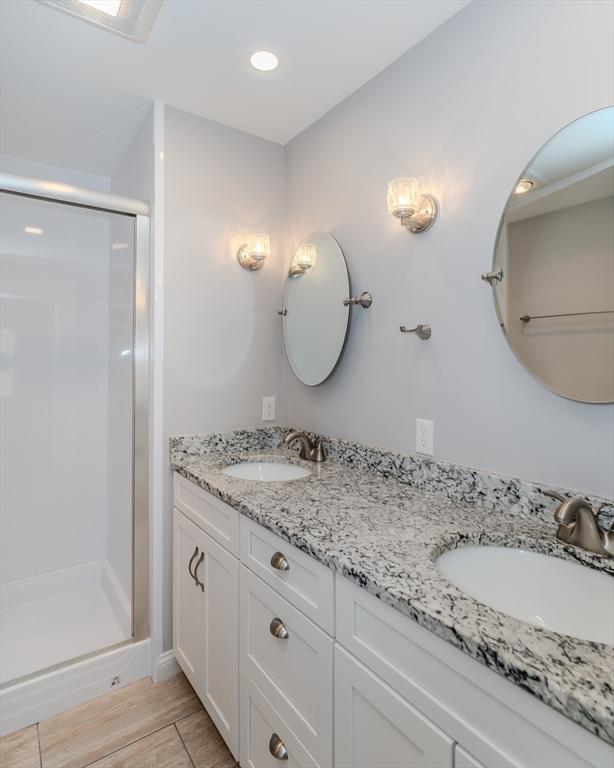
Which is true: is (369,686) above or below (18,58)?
below

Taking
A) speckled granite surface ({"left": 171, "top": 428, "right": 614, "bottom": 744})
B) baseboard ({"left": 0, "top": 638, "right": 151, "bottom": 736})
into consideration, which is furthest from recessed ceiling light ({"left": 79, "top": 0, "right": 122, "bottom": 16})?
baseboard ({"left": 0, "top": 638, "right": 151, "bottom": 736})

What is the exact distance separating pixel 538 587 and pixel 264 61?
187cm

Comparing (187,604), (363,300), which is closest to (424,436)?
(363,300)

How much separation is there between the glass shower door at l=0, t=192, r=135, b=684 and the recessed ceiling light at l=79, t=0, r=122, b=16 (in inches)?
37.8

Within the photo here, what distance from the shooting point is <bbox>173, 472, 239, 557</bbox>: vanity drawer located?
135cm

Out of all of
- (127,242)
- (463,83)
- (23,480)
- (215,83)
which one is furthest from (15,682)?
(463,83)

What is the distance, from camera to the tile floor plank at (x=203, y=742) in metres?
1.42

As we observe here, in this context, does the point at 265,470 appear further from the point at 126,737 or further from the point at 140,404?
the point at 126,737

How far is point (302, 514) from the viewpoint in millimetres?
1149

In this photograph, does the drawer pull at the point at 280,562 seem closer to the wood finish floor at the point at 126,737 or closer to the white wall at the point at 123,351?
Answer: the wood finish floor at the point at 126,737

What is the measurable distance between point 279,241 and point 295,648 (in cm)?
180

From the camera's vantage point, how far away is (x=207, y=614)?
4.94 feet

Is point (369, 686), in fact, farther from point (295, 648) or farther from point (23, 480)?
point (23, 480)

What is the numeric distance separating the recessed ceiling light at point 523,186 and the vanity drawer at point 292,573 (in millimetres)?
1091
